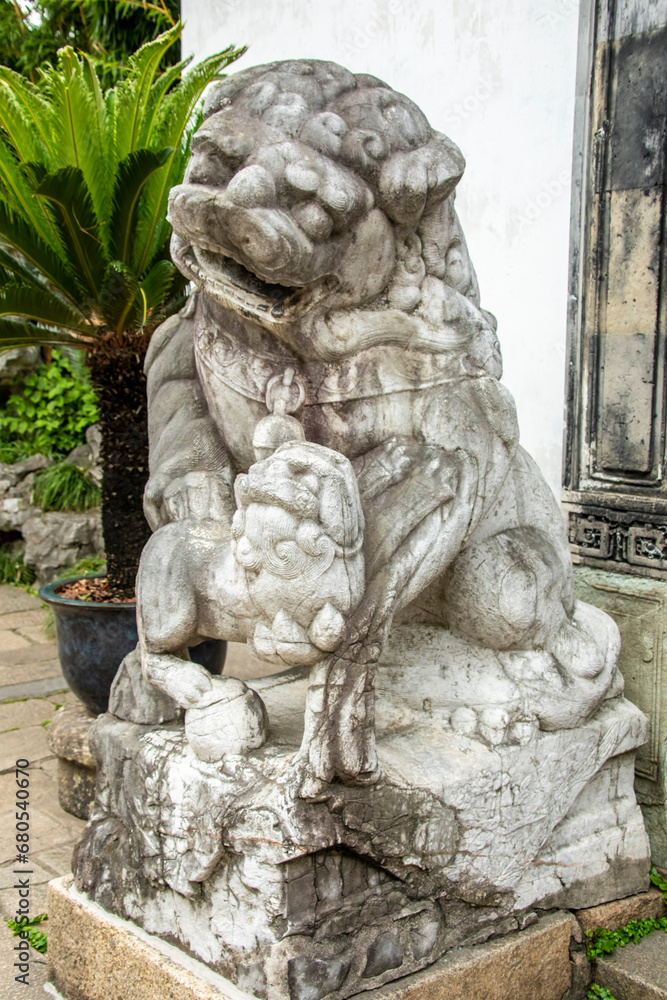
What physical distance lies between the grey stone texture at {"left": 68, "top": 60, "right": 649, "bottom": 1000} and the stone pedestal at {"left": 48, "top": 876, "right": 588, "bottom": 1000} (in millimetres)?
29

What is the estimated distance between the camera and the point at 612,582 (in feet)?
9.64

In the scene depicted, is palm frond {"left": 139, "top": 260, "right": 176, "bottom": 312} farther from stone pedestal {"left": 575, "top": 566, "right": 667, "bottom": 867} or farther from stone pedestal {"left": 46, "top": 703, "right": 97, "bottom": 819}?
stone pedestal {"left": 575, "top": 566, "right": 667, "bottom": 867}

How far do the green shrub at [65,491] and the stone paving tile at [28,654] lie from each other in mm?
1668

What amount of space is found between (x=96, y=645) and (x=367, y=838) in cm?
246

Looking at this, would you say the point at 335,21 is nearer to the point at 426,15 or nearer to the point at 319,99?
the point at 426,15

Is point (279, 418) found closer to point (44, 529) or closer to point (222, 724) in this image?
point (222, 724)

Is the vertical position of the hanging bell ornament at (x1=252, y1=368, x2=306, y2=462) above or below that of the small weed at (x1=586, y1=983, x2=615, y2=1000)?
above

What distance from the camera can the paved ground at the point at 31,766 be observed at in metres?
3.00

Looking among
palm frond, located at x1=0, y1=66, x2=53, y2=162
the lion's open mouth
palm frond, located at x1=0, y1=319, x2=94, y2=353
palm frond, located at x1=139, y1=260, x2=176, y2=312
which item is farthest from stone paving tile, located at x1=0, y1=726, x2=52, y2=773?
the lion's open mouth

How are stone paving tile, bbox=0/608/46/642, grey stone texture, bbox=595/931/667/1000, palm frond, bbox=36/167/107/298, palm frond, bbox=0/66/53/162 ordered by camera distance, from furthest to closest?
stone paving tile, bbox=0/608/46/642 → palm frond, bbox=0/66/53/162 → palm frond, bbox=36/167/107/298 → grey stone texture, bbox=595/931/667/1000

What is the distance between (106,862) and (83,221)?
107 inches

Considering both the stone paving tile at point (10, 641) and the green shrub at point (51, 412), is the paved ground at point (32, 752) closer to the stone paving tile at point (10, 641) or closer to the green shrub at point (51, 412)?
the stone paving tile at point (10, 641)

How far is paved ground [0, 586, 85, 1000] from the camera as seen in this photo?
2996 millimetres

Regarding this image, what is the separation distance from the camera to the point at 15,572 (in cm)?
771
